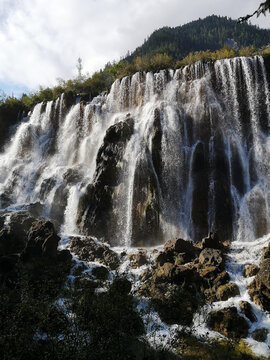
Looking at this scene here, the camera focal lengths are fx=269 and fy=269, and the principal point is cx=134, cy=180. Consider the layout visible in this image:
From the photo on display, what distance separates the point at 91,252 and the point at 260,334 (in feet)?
42.1

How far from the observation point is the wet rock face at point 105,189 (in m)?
25.6

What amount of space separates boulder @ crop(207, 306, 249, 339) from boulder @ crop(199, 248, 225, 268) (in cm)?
349

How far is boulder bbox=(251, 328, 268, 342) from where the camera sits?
1113cm

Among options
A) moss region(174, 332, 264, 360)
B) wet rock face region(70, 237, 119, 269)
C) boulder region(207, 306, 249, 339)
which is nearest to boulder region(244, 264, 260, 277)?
boulder region(207, 306, 249, 339)

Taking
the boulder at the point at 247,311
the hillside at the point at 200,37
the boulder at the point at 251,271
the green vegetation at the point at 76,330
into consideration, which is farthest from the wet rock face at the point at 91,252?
the hillside at the point at 200,37

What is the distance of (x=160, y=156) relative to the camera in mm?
26625

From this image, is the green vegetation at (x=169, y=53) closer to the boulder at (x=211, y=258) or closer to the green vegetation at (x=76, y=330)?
the boulder at (x=211, y=258)

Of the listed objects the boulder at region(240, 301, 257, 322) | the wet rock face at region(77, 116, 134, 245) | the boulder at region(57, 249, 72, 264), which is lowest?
the boulder at region(240, 301, 257, 322)

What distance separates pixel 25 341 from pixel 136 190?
19.0 meters

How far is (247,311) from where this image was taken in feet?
40.5

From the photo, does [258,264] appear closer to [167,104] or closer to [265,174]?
[265,174]

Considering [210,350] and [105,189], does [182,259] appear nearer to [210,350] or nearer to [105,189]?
[210,350]

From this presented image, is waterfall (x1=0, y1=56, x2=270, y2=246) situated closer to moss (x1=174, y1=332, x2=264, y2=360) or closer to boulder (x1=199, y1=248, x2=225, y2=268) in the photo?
boulder (x1=199, y1=248, x2=225, y2=268)

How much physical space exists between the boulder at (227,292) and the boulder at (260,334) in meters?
2.10
